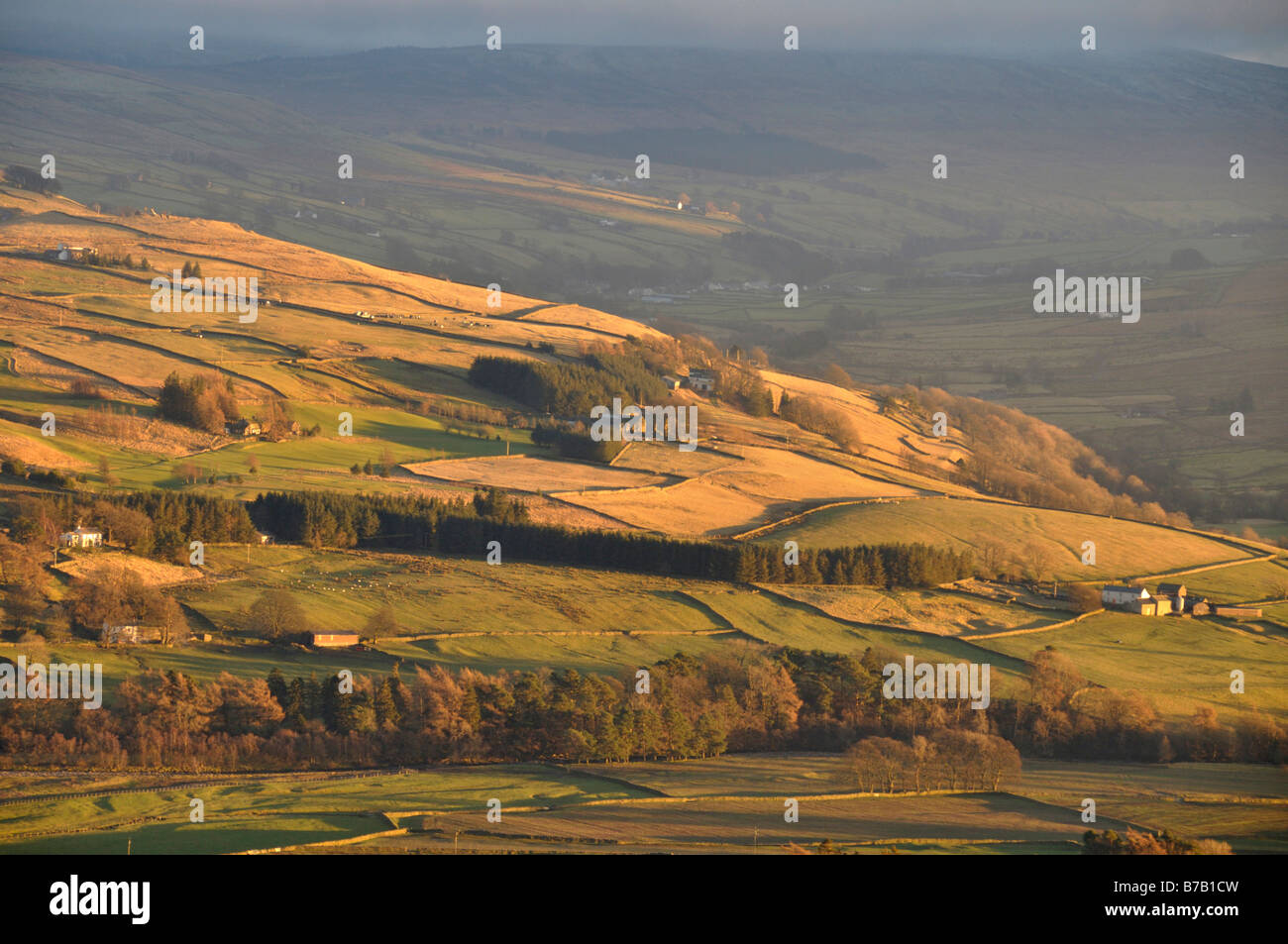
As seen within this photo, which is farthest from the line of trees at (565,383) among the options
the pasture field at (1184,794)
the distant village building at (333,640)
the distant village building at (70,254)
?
the pasture field at (1184,794)

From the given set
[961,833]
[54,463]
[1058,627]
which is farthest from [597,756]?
[54,463]

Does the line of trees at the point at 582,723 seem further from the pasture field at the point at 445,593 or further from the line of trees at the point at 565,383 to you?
the line of trees at the point at 565,383

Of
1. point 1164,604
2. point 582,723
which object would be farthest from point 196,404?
point 1164,604

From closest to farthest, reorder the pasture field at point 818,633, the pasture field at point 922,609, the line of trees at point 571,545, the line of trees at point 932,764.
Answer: the line of trees at point 932,764 < the pasture field at point 818,633 < the pasture field at point 922,609 < the line of trees at point 571,545

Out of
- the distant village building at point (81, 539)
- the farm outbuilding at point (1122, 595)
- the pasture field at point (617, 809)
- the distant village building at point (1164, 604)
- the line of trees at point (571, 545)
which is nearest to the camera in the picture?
the pasture field at point (617, 809)

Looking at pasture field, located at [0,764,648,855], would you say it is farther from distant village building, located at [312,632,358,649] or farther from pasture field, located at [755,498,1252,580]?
pasture field, located at [755,498,1252,580]

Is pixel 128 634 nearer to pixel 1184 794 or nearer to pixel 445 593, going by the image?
pixel 445 593
